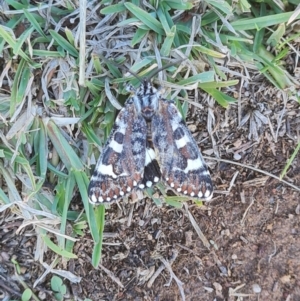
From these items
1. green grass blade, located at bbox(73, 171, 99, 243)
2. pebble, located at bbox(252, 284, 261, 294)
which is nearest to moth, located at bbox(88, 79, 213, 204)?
green grass blade, located at bbox(73, 171, 99, 243)

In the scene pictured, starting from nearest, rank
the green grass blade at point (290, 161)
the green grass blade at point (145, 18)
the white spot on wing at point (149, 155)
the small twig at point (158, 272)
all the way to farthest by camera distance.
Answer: the green grass blade at point (145, 18)
the white spot on wing at point (149, 155)
the green grass blade at point (290, 161)
the small twig at point (158, 272)

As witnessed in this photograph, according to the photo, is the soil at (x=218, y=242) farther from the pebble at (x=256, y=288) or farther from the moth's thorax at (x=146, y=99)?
the moth's thorax at (x=146, y=99)

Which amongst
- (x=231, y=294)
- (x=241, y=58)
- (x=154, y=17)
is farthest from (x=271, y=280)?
(x=154, y=17)

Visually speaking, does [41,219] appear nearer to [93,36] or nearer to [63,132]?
[63,132]

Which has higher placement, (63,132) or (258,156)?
(63,132)

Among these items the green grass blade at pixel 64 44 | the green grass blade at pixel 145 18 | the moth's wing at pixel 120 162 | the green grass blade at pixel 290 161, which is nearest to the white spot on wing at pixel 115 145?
the moth's wing at pixel 120 162
